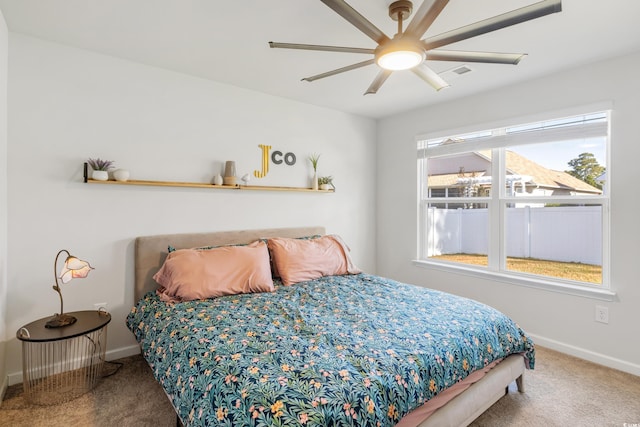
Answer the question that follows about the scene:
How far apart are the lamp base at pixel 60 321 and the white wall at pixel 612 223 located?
11.3ft

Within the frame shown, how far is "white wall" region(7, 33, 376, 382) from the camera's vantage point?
2295 millimetres

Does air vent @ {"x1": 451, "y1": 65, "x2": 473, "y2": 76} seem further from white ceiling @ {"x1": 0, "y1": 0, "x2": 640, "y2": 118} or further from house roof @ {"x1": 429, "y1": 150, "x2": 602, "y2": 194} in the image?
house roof @ {"x1": 429, "y1": 150, "x2": 602, "y2": 194}

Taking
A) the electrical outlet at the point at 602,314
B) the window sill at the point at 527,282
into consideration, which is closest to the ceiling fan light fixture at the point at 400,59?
the window sill at the point at 527,282

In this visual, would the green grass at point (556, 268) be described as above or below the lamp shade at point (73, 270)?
below

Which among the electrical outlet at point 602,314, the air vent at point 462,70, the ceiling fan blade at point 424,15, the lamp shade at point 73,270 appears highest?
the air vent at point 462,70

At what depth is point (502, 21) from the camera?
1.48 metres

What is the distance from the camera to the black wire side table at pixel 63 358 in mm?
2029

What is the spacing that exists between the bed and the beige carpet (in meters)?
0.16

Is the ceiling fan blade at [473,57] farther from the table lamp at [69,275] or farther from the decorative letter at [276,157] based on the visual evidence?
the table lamp at [69,275]

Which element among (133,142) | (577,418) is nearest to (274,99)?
(133,142)

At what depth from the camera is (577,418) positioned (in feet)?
6.44

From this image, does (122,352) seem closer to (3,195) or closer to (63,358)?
(63,358)

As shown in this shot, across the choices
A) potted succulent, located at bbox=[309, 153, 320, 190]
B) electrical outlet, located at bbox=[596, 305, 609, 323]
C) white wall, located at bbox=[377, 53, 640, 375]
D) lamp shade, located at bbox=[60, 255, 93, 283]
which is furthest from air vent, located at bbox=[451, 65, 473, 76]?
lamp shade, located at bbox=[60, 255, 93, 283]

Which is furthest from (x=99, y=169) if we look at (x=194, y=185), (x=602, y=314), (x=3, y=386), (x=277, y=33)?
(x=602, y=314)
